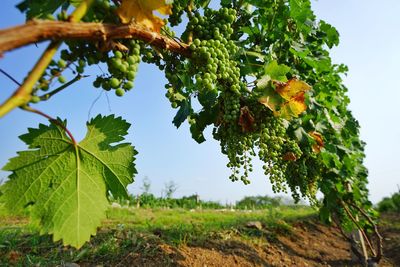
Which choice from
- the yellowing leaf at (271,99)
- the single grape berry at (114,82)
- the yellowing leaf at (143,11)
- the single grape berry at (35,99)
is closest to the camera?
the single grape berry at (35,99)

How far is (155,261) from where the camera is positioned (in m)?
3.94

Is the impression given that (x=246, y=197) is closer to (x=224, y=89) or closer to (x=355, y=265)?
(x=355, y=265)

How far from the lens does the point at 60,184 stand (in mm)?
1975

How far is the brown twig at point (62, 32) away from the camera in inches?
39.9

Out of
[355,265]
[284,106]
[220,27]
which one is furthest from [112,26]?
[355,265]

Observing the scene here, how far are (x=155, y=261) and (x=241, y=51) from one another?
251cm

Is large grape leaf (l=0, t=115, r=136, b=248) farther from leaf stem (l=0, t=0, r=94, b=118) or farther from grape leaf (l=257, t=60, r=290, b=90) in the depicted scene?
grape leaf (l=257, t=60, r=290, b=90)

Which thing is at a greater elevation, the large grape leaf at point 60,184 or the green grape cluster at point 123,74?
the green grape cluster at point 123,74

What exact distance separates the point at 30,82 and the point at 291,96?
1778mm

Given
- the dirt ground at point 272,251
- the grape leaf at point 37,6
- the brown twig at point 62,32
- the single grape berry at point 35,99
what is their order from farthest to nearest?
the dirt ground at point 272,251
the grape leaf at point 37,6
the single grape berry at point 35,99
the brown twig at point 62,32

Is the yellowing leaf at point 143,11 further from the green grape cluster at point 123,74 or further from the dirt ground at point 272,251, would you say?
the dirt ground at point 272,251

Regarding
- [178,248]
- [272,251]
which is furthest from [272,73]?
[272,251]

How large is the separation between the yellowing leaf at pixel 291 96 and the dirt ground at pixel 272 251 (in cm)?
237

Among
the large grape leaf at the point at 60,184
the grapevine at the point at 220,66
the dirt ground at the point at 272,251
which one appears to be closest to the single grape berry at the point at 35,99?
the grapevine at the point at 220,66
